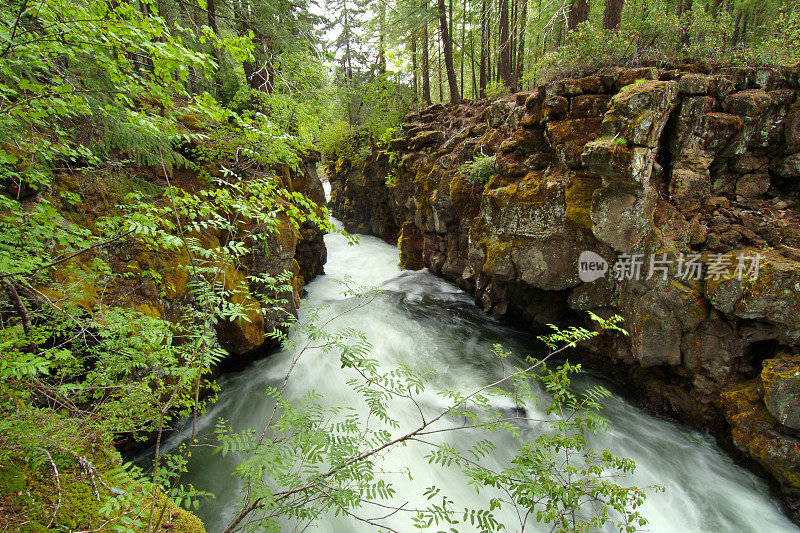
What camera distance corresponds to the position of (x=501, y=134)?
29.1ft

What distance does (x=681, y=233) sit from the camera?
5.46 meters

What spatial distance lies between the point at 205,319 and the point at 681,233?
723 cm

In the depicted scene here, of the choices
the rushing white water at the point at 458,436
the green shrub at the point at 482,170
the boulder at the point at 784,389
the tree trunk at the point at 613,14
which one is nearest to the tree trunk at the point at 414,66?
the green shrub at the point at 482,170

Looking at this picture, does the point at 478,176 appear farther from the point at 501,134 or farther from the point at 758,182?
the point at 758,182

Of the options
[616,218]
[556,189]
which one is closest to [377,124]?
[556,189]

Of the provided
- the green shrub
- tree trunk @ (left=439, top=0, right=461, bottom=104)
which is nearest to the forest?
the green shrub

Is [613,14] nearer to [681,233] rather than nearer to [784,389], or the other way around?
[681,233]

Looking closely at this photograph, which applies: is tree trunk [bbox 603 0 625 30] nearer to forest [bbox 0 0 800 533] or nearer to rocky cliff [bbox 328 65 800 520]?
forest [bbox 0 0 800 533]

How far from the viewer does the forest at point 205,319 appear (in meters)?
1.98

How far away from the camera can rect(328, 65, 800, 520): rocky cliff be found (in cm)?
466

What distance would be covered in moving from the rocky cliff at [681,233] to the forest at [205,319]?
537mm

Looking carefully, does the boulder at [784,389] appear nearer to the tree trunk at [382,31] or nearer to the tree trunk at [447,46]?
the tree trunk at [447,46]

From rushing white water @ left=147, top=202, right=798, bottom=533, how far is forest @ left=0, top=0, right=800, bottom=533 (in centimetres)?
12

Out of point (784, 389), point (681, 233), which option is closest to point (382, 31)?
point (681, 233)
